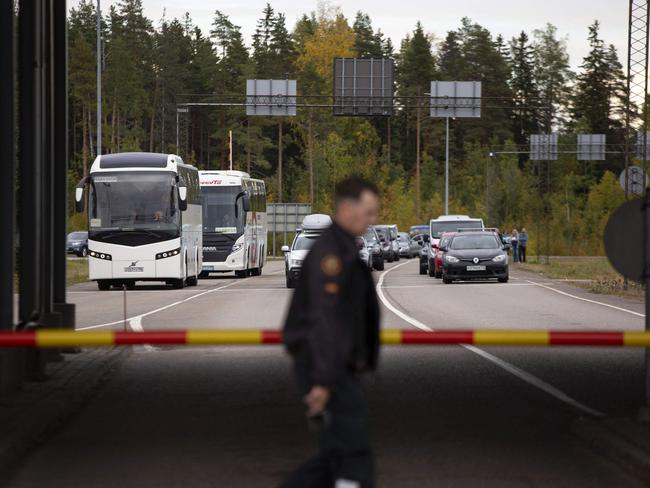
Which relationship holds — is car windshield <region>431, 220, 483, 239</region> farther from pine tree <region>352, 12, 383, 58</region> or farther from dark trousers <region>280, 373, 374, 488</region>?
pine tree <region>352, 12, 383, 58</region>

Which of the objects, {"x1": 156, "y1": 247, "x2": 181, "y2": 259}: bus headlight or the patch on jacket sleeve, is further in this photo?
{"x1": 156, "y1": 247, "x2": 181, "y2": 259}: bus headlight

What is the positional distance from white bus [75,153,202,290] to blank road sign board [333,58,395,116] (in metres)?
16.6

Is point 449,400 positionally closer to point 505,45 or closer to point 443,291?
point 443,291

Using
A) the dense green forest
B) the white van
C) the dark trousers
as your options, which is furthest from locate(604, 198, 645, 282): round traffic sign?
the dense green forest

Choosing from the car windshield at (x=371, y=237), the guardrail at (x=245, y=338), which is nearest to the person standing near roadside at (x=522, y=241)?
the car windshield at (x=371, y=237)

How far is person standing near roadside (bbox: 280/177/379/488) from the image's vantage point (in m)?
6.03

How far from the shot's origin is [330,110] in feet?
407

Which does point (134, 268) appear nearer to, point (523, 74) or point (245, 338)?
point (245, 338)

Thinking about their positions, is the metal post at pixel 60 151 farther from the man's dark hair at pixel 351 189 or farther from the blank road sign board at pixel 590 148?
the blank road sign board at pixel 590 148

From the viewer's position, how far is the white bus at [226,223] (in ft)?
172

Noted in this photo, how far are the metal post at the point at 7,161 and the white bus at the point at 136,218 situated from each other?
27.9 metres

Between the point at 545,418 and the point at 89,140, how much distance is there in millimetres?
121687

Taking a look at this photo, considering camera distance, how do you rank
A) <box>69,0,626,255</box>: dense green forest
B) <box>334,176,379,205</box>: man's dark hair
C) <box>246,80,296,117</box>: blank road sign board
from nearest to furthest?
<box>334,176,379,205</box>: man's dark hair
<box>246,80,296,117</box>: blank road sign board
<box>69,0,626,255</box>: dense green forest

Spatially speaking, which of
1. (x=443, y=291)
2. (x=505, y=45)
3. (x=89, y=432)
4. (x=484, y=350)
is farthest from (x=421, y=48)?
(x=89, y=432)
